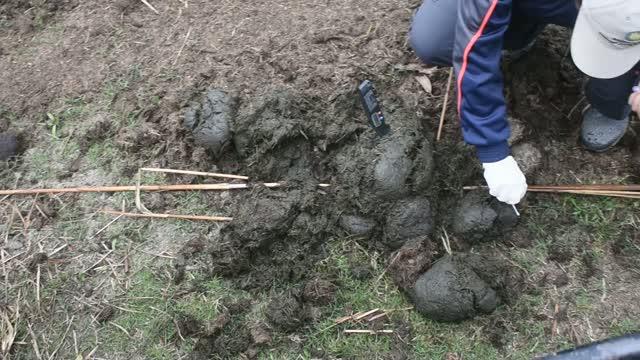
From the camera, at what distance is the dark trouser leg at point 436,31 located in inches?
99.0

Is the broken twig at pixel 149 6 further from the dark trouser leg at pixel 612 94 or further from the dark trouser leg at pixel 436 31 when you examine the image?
the dark trouser leg at pixel 612 94

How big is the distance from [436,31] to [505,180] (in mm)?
700

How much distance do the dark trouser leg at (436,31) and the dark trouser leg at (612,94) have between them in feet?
1.92

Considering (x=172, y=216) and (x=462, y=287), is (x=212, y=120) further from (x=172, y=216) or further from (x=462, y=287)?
(x=462, y=287)

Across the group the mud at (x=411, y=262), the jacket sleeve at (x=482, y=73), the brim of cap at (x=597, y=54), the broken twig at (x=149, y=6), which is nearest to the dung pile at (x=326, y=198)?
the mud at (x=411, y=262)

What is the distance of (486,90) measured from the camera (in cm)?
216

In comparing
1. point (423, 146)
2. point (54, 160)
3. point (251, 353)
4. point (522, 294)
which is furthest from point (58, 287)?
point (522, 294)

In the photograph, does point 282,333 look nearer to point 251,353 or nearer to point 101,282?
point 251,353

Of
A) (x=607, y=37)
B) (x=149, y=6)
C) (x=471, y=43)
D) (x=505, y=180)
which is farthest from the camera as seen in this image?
(x=149, y=6)

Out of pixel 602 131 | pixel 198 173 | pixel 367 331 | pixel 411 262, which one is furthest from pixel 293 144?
pixel 602 131

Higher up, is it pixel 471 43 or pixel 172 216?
pixel 471 43

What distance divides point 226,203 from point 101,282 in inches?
23.1

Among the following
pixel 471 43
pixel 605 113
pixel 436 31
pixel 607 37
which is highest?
pixel 607 37

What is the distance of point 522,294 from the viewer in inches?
90.7
